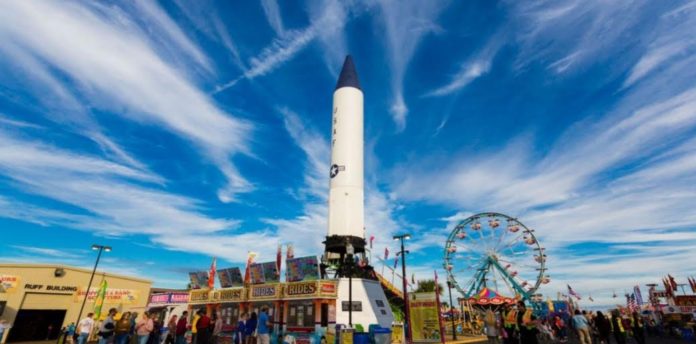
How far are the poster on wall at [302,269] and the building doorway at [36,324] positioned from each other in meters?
24.6

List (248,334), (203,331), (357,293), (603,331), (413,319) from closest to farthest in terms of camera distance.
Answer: (203,331) → (248,334) → (603,331) → (413,319) → (357,293)

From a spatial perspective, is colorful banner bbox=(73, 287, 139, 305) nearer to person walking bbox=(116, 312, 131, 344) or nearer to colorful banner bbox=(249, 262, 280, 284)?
colorful banner bbox=(249, 262, 280, 284)

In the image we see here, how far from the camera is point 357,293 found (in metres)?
25.5

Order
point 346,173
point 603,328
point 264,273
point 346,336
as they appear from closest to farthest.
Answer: point 603,328, point 346,336, point 346,173, point 264,273

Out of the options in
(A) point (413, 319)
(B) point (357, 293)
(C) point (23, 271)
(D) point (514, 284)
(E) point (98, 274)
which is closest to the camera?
(A) point (413, 319)

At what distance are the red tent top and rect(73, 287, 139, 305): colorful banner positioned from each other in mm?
40881

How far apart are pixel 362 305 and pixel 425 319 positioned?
5.90m

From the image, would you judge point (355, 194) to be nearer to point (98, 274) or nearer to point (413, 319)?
point (413, 319)

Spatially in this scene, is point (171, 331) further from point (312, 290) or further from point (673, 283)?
point (673, 283)

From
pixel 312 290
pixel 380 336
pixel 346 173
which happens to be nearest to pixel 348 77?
pixel 346 173

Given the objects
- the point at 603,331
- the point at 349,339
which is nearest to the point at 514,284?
the point at 603,331

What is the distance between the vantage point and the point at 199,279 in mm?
34844

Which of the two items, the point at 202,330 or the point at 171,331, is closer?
the point at 202,330

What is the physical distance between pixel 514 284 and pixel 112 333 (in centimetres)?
5007
